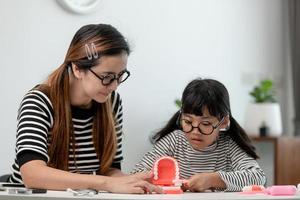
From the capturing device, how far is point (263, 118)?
4082 millimetres

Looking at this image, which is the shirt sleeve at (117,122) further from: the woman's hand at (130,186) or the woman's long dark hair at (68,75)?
the woman's hand at (130,186)

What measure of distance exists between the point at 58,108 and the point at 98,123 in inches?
7.6

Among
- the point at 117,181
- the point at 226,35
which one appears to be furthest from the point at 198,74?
the point at 117,181

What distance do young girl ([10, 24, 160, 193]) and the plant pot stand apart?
6.88 ft

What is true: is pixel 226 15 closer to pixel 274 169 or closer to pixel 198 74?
pixel 198 74

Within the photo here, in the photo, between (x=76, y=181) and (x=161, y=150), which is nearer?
(x=76, y=181)

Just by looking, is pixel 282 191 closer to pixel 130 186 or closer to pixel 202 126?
pixel 130 186

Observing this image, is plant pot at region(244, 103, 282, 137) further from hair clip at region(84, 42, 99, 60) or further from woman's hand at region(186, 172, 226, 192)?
hair clip at region(84, 42, 99, 60)

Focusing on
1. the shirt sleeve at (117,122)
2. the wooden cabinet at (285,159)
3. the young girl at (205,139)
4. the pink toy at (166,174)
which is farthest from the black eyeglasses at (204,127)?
the wooden cabinet at (285,159)

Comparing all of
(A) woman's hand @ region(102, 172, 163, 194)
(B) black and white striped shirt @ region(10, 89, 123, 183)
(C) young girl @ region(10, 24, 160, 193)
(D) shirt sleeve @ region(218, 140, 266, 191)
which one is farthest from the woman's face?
(D) shirt sleeve @ region(218, 140, 266, 191)

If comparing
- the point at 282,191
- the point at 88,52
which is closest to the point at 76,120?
the point at 88,52

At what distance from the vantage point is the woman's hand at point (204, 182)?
1883mm

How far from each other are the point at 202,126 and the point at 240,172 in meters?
0.25

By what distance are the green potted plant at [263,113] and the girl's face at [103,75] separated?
7.56 ft
